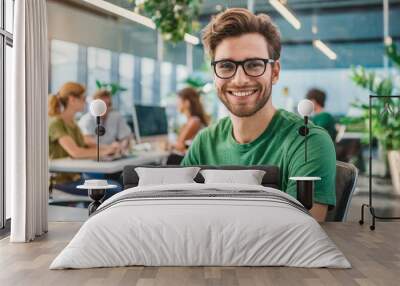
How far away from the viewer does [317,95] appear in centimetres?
665

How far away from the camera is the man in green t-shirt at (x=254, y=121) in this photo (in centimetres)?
634

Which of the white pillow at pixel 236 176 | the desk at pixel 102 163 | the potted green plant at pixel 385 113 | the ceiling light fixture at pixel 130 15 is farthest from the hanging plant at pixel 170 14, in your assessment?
the potted green plant at pixel 385 113

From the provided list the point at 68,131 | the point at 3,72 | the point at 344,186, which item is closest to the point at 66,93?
the point at 68,131

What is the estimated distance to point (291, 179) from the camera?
20.4ft

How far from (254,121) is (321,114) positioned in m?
0.74

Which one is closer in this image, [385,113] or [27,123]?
[27,123]

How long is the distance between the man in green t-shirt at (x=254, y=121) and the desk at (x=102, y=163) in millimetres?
342

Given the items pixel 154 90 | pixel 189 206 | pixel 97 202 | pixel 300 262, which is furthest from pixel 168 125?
pixel 300 262

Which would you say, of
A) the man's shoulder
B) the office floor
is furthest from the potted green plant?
the man's shoulder

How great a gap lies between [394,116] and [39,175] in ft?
12.3

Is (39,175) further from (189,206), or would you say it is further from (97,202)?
(189,206)

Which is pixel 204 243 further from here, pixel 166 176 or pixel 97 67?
pixel 97 67

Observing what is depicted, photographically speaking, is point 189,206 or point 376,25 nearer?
point 189,206

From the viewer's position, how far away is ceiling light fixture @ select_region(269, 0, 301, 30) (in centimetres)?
659
